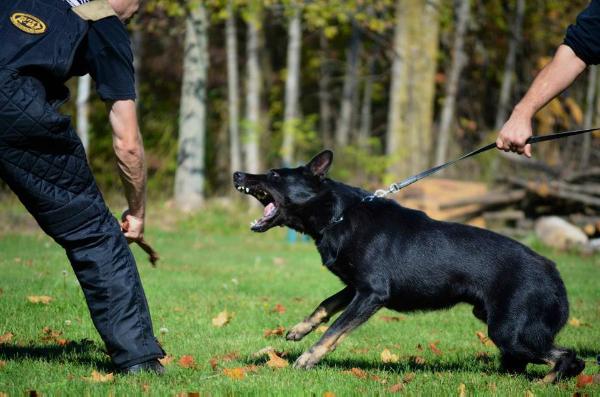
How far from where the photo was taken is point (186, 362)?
18.1 ft

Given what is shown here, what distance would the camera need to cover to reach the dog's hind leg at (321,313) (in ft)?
19.4

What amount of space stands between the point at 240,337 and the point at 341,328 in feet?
4.96

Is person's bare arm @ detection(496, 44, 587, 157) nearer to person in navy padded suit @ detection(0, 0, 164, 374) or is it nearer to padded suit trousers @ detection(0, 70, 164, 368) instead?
person in navy padded suit @ detection(0, 0, 164, 374)

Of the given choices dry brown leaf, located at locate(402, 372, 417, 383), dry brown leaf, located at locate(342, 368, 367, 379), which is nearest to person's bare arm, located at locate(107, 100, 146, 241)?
dry brown leaf, located at locate(342, 368, 367, 379)

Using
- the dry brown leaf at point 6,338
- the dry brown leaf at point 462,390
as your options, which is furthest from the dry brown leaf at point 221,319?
the dry brown leaf at point 462,390

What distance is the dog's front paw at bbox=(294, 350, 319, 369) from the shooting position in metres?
5.46

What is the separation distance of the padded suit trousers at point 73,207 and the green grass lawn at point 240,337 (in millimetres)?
319

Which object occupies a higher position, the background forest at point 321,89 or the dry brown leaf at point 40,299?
the background forest at point 321,89

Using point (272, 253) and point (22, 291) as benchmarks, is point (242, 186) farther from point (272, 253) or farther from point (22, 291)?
point (272, 253)

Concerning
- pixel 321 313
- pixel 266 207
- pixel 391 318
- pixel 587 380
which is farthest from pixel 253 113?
pixel 587 380

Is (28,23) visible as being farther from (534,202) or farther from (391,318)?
(534,202)

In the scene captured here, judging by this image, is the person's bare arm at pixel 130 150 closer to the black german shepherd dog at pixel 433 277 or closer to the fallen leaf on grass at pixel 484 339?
the black german shepherd dog at pixel 433 277

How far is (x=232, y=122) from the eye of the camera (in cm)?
2189

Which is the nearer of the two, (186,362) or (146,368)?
(146,368)
